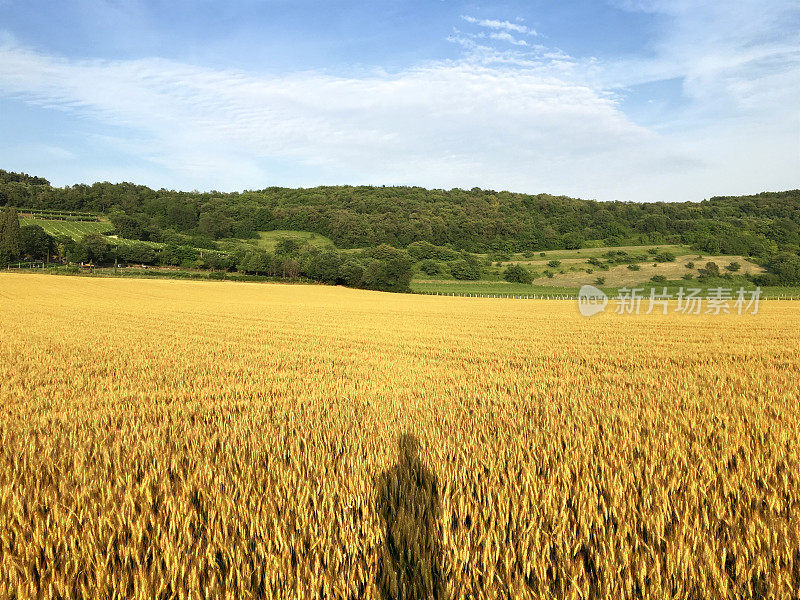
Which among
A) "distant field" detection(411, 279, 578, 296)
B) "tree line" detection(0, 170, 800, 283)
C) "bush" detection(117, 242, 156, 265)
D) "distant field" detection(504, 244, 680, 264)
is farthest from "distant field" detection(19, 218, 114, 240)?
"distant field" detection(504, 244, 680, 264)

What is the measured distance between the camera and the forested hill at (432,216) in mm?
114688

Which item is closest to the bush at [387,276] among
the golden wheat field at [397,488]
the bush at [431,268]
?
the bush at [431,268]

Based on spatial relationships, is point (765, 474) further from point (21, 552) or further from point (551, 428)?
point (21, 552)

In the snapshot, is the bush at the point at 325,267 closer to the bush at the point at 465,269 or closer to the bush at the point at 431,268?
the bush at the point at 431,268

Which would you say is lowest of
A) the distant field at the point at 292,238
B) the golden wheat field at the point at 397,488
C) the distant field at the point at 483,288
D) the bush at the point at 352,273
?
the distant field at the point at 483,288

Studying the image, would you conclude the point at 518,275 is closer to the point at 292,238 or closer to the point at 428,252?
the point at 428,252

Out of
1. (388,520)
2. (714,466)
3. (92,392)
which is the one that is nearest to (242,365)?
(92,392)

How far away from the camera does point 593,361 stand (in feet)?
37.1

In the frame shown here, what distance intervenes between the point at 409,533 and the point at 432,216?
130841 millimetres

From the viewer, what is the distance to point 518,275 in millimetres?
92688

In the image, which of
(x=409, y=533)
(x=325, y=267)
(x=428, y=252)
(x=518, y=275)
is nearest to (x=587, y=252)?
(x=518, y=275)

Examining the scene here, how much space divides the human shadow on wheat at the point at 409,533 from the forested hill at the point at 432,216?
109m

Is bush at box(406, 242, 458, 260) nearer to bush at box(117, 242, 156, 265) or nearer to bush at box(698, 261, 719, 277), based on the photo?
bush at box(698, 261, 719, 277)

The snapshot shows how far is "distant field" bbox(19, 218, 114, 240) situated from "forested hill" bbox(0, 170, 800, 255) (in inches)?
179
